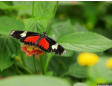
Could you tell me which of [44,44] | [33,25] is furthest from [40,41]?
[33,25]

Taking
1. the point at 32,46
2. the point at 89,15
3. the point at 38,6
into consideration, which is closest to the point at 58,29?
the point at 38,6

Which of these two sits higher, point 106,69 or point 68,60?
point 106,69

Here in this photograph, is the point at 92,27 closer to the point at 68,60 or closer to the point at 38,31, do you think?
the point at 68,60

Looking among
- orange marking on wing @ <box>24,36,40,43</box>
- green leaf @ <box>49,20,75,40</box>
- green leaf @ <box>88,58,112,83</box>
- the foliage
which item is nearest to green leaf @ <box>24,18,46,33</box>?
the foliage

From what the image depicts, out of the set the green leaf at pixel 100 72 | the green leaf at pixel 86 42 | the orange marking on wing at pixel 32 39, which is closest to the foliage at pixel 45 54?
the green leaf at pixel 86 42

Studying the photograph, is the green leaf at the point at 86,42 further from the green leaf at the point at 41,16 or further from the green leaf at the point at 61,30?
the green leaf at the point at 61,30

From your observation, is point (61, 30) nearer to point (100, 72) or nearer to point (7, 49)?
point (7, 49)
